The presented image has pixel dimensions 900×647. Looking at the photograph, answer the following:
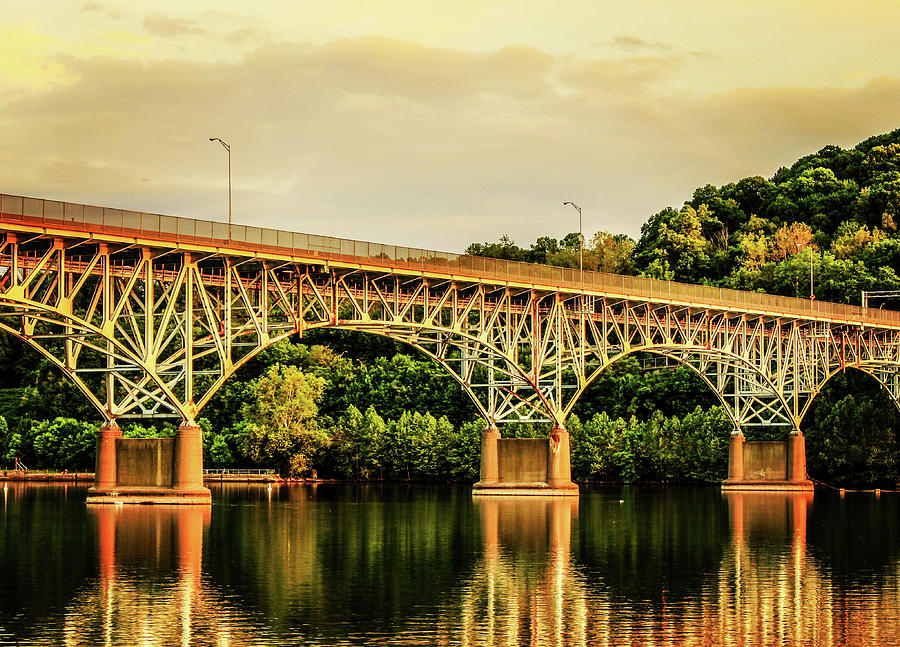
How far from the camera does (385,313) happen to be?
91.9 metres

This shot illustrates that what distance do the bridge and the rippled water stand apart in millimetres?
7676

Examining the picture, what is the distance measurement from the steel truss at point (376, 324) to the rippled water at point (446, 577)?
903 centimetres

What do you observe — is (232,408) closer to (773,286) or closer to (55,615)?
(773,286)

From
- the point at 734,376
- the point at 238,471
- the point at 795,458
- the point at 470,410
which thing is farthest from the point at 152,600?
the point at 470,410

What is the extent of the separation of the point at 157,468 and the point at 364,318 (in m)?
14.7

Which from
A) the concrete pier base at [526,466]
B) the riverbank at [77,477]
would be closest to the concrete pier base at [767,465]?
the concrete pier base at [526,466]

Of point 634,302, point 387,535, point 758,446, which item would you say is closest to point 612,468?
point 758,446

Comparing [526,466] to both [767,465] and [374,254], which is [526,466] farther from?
[767,465]

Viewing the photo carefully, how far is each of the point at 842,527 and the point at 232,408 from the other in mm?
89743

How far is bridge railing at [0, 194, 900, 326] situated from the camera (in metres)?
72.9

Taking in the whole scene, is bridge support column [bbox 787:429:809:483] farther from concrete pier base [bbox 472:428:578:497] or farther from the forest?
concrete pier base [bbox 472:428:578:497]

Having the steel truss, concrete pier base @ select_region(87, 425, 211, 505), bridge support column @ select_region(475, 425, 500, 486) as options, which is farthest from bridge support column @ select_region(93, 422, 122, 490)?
bridge support column @ select_region(475, 425, 500, 486)

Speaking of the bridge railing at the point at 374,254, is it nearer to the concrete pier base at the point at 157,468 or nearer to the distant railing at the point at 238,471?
the concrete pier base at the point at 157,468

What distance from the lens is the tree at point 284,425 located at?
13962 centimetres
